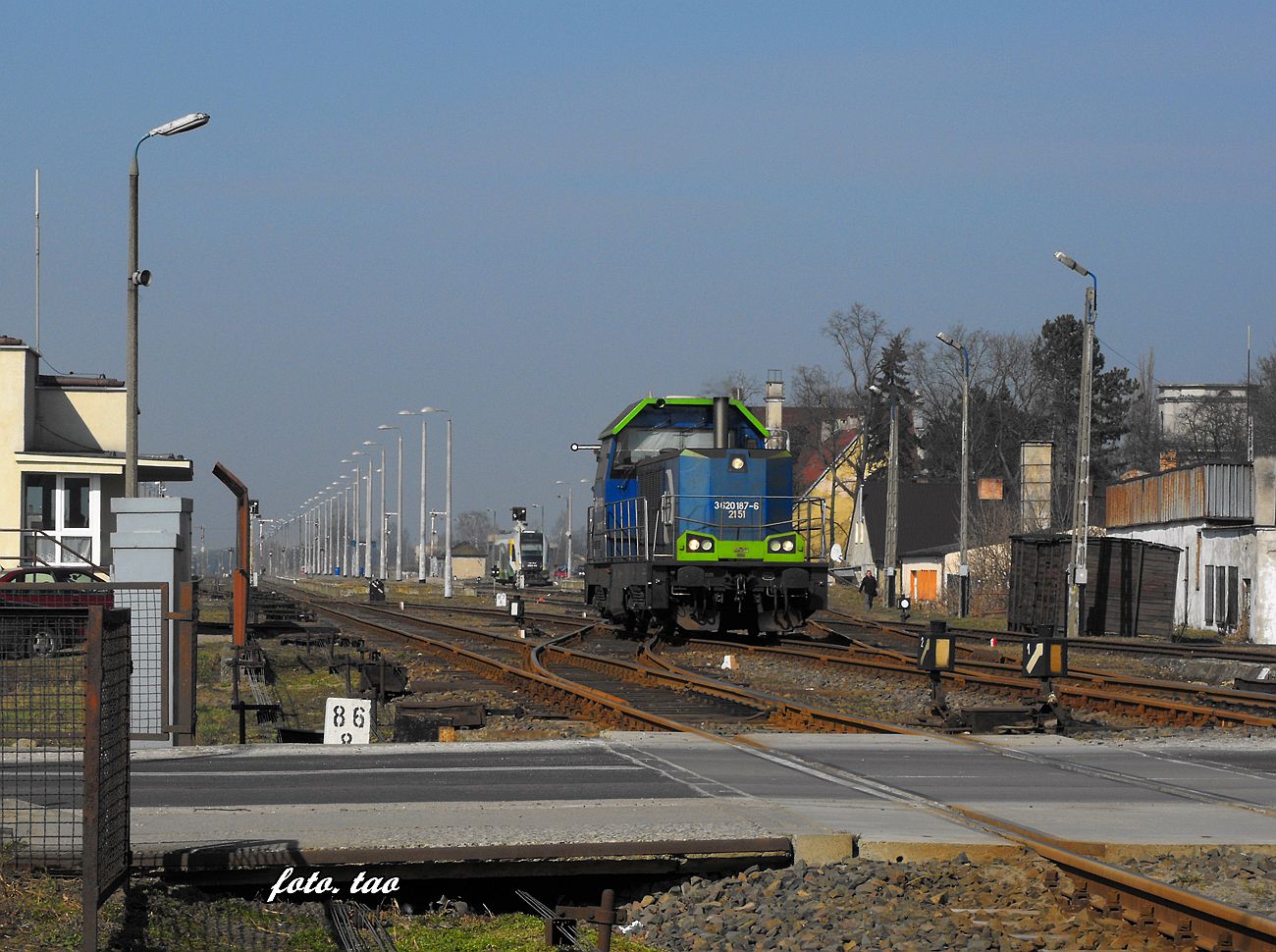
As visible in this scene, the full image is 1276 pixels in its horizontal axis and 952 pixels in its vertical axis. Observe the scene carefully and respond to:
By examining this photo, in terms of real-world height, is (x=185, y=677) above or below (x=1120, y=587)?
above

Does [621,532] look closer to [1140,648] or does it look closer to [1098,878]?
[1140,648]

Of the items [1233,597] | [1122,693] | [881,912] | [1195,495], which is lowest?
[1233,597]

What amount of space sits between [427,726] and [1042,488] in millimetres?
61379

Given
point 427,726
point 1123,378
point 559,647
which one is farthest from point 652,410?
point 1123,378

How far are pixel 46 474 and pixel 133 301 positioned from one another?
71.5 feet

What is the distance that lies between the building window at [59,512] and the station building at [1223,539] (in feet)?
99.9

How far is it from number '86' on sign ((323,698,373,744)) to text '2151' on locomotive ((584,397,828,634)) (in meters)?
12.0

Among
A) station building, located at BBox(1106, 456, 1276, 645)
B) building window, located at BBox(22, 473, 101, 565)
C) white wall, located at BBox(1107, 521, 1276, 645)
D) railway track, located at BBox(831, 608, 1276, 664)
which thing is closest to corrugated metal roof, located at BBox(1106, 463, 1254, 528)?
station building, located at BBox(1106, 456, 1276, 645)

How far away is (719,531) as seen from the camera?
87.9 feet

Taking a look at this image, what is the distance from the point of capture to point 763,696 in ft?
56.6

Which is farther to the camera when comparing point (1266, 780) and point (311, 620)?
point (311, 620)

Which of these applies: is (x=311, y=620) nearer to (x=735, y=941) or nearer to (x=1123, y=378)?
(x=735, y=941)

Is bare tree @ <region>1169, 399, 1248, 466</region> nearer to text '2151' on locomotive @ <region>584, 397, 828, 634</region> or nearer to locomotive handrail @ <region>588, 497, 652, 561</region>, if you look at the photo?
locomotive handrail @ <region>588, 497, 652, 561</region>

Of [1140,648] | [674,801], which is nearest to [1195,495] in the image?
[1140,648]
